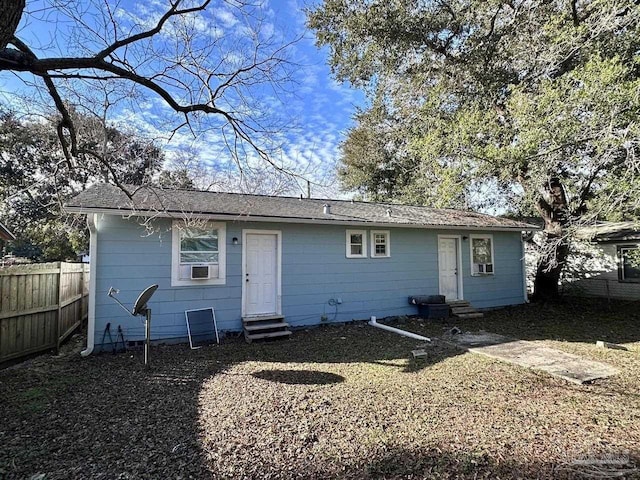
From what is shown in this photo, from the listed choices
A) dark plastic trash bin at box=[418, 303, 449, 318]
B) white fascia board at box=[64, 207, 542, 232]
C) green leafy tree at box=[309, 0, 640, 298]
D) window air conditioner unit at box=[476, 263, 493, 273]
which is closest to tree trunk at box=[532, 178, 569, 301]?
green leafy tree at box=[309, 0, 640, 298]

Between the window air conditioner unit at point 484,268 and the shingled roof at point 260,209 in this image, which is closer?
the shingled roof at point 260,209

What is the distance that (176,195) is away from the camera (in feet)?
25.9

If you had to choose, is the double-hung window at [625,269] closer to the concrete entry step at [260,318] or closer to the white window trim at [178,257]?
the concrete entry step at [260,318]

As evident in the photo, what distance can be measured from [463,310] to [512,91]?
18.1 feet

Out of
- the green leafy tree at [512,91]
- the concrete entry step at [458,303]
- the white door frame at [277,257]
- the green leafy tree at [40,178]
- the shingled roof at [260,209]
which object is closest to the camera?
the shingled roof at [260,209]

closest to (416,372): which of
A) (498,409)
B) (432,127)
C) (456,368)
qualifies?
(456,368)

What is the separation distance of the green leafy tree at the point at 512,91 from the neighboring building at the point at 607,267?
196 cm

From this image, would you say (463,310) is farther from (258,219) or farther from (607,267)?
(607,267)

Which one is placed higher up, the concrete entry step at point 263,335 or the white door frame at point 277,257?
the white door frame at point 277,257

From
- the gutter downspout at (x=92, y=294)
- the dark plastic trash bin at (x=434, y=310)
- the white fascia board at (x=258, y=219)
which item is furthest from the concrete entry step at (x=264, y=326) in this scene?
the dark plastic trash bin at (x=434, y=310)

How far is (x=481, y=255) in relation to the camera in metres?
10.7

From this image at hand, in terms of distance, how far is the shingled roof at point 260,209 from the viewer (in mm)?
6301

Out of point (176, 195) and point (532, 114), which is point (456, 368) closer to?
point (532, 114)

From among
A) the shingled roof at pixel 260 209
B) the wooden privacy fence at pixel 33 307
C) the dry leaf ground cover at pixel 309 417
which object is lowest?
the dry leaf ground cover at pixel 309 417
